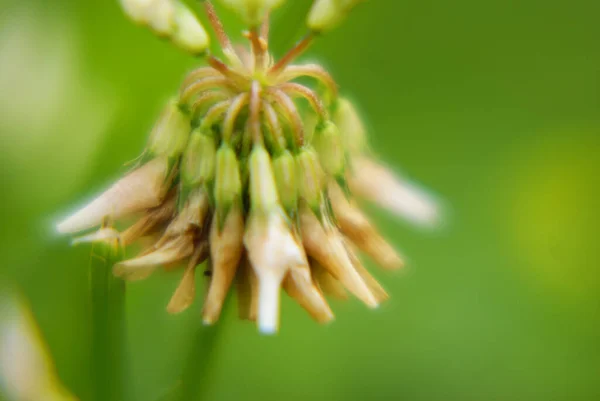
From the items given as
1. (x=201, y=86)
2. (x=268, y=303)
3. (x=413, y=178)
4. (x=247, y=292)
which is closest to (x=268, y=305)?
(x=268, y=303)

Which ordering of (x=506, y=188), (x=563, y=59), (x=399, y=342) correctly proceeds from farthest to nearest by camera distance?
1. (x=563, y=59)
2. (x=506, y=188)
3. (x=399, y=342)

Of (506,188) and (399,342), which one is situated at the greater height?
(506,188)

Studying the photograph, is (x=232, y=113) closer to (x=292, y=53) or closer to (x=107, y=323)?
(x=292, y=53)

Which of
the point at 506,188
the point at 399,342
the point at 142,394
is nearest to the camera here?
the point at 142,394

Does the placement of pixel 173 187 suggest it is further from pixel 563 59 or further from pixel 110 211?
pixel 563 59

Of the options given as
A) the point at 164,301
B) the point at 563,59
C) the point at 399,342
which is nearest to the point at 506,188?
the point at 563,59

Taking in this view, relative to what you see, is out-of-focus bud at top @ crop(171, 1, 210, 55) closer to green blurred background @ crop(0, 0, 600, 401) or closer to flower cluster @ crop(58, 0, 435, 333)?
flower cluster @ crop(58, 0, 435, 333)

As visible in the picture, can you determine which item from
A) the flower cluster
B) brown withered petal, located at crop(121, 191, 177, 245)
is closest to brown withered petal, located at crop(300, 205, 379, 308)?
the flower cluster
